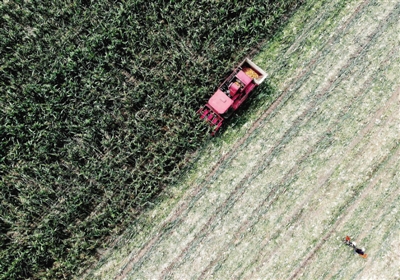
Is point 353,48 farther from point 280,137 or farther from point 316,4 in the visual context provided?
point 280,137

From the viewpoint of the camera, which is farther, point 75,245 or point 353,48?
point 353,48

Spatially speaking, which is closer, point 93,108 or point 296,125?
point 93,108

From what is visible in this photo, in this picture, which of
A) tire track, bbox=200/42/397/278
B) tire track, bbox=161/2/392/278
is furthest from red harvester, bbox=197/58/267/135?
tire track, bbox=200/42/397/278

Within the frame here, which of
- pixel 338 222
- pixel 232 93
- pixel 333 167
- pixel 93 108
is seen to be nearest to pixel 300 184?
pixel 333 167

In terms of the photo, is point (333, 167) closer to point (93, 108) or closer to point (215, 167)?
point (215, 167)

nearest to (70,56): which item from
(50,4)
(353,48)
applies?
(50,4)

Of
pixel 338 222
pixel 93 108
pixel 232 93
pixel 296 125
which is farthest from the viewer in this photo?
pixel 296 125

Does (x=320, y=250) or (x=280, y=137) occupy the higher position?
(x=280, y=137)
